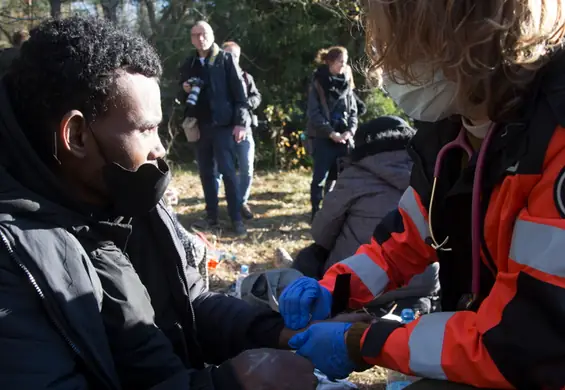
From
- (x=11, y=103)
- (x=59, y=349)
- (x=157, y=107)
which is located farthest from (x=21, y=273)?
(x=157, y=107)

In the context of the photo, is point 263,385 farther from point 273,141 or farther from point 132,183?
point 273,141

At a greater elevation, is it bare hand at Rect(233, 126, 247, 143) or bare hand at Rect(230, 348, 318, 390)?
bare hand at Rect(233, 126, 247, 143)

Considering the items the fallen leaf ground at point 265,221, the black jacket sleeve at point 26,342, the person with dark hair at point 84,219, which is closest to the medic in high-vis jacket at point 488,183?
the person with dark hair at point 84,219

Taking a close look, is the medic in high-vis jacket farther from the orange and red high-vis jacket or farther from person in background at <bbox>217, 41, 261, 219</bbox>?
person in background at <bbox>217, 41, 261, 219</bbox>

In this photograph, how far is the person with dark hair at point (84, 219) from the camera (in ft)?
4.15

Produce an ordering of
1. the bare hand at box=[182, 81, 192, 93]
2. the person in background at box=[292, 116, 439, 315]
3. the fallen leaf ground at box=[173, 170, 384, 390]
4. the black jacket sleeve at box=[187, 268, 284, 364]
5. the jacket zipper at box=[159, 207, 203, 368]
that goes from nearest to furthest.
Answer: the jacket zipper at box=[159, 207, 203, 368]
the black jacket sleeve at box=[187, 268, 284, 364]
the person in background at box=[292, 116, 439, 315]
the fallen leaf ground at box=[173, 170, 384, 390]
the bare hand at box=[182, 81, 192, 93]

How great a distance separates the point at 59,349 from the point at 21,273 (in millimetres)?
187

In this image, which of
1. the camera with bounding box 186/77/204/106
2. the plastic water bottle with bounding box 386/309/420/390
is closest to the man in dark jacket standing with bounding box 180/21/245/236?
the camera with bounding box 186/77/204/106

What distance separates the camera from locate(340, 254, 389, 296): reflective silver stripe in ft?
6.23

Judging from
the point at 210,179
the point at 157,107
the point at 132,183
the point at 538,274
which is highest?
the point at 157,107

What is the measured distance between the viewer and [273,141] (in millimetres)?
10547

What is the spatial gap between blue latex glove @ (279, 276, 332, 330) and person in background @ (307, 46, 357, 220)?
4.40 metres

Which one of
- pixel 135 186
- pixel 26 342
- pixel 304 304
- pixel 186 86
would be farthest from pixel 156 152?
pixel 186 86

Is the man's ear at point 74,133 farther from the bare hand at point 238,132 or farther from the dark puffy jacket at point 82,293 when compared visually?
the bare hand at point 238,132
